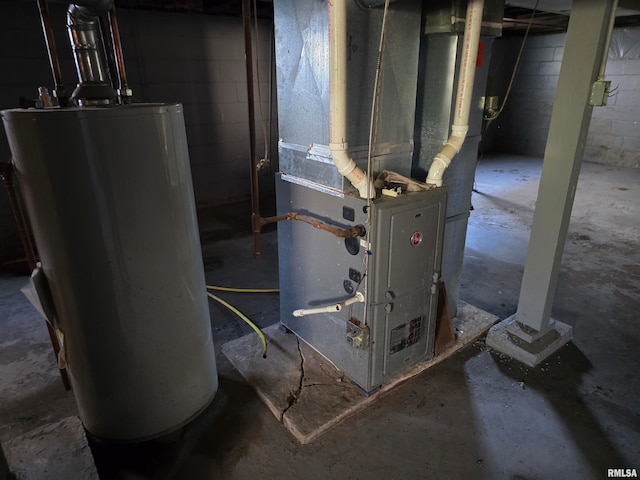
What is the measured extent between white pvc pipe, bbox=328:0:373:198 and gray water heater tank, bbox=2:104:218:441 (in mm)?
530

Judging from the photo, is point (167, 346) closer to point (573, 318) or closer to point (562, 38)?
point (573, 318)

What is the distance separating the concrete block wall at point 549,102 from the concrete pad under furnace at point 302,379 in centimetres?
568

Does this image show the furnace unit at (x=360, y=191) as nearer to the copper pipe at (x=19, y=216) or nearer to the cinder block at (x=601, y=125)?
the copper pipe at (x=19, y=216)

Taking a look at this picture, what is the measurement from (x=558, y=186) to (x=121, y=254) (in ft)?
6.18

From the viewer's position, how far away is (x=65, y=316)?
4.73ft

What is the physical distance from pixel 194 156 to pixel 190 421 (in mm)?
3454

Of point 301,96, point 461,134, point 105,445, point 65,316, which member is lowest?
point 105,445

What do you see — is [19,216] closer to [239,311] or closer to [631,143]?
[239,311]

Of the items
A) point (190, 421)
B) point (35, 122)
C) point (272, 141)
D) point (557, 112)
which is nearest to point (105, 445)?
point (190, 421)

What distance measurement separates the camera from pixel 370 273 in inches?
63.8

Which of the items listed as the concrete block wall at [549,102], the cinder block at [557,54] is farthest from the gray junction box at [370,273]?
the cinder block at [557,54]

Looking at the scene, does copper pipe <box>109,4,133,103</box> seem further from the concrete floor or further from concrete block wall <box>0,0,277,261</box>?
concrete block wall <box>0,0,277,261</box>

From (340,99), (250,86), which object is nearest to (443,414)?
(340,99)

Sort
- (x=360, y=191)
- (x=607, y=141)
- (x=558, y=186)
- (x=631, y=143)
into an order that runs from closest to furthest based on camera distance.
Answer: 1. (x=360, y=191)
2. (x=558, y=186)
3. (x=631, y=143)
4. (x=607, y=141)
